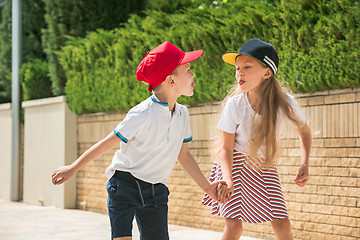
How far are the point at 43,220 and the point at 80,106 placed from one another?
2.27 meters

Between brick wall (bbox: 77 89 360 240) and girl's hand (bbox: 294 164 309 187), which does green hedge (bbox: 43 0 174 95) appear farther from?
girl's hand (bbox: 294 164 309 187)

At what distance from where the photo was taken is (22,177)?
12172mm

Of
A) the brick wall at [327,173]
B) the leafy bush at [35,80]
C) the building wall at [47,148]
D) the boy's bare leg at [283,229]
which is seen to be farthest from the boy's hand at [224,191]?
the leafy bush at [35,80]

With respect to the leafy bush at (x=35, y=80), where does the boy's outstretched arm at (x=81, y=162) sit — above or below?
below

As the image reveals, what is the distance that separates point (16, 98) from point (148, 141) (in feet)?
28.3

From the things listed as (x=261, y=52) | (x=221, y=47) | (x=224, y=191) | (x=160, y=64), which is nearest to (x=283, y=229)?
(x=224, y=191)

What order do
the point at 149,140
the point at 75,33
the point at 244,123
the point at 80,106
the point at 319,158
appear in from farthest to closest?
the point at 75,33 → the point at 80,106 → the point at 319,158 → the point at 244,123 → the point at 149,140

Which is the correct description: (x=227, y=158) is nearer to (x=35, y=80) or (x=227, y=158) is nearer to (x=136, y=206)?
(x=136, y=206)

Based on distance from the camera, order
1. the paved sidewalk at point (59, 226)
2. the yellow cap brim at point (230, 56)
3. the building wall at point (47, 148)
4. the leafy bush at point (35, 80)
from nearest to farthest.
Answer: the yellow cap brim at point (230, 56), the paved sidewalk at point (59, 226), the building wall at point (47, 148), the leafy bush at point (35, 80)

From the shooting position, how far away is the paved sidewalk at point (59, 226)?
6.88 m

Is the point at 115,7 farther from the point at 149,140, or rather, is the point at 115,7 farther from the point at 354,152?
the point at 149,140

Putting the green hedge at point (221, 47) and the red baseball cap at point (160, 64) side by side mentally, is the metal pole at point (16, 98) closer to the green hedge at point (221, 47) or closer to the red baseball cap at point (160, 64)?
the green hedge at point (221, 47)

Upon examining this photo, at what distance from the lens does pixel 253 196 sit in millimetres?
3951

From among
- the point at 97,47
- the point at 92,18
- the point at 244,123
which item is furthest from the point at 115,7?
the point at 244,123
